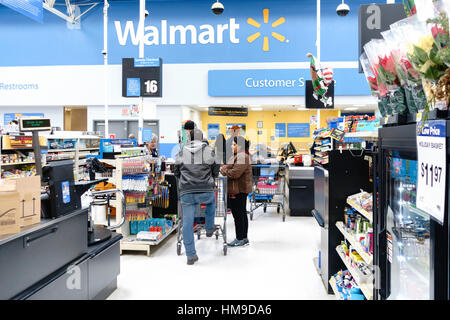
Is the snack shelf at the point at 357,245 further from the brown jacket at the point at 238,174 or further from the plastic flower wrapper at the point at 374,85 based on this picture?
the brown jacket at the point at 238,174

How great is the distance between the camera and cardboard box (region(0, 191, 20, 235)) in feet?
6.78

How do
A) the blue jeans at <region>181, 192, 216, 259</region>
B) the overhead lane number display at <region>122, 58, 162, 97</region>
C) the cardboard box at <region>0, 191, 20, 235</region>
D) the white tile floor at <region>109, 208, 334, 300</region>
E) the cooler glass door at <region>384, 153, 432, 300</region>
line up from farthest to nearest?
the overhead lane number display at <region>122, 58, 162, 97</region>, the blue jeans at <region>181, 192, 216, 259</region>, the white tile floor at <region>109, 208, 334, 300</region>, the cardboard box at <region>0, 191, 20, 235</region>, the cooler glass door at <region>384, 153, 432, 300</region>

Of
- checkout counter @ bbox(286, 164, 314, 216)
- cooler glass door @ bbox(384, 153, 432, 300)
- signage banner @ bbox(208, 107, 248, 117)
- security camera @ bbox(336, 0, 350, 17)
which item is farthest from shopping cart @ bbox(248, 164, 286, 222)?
signage banner @ bbox(208, 107, 248, 117)

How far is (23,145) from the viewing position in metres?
7.24

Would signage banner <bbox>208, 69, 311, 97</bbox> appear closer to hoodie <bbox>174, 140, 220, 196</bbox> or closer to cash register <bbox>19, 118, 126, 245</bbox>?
hoodie <bbox>174, 140, 220, 196</bbox>

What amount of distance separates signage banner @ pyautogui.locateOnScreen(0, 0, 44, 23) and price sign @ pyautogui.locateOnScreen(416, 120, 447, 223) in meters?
A: 5.25

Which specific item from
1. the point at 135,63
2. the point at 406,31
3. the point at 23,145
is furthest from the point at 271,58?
the point at 406,31

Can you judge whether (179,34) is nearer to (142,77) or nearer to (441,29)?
(142,77)

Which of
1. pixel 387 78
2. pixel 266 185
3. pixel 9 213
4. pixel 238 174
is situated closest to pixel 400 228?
pixel 387 78

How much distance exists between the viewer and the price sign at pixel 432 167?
3.46 ft

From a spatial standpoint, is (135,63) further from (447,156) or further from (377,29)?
(447,156)
